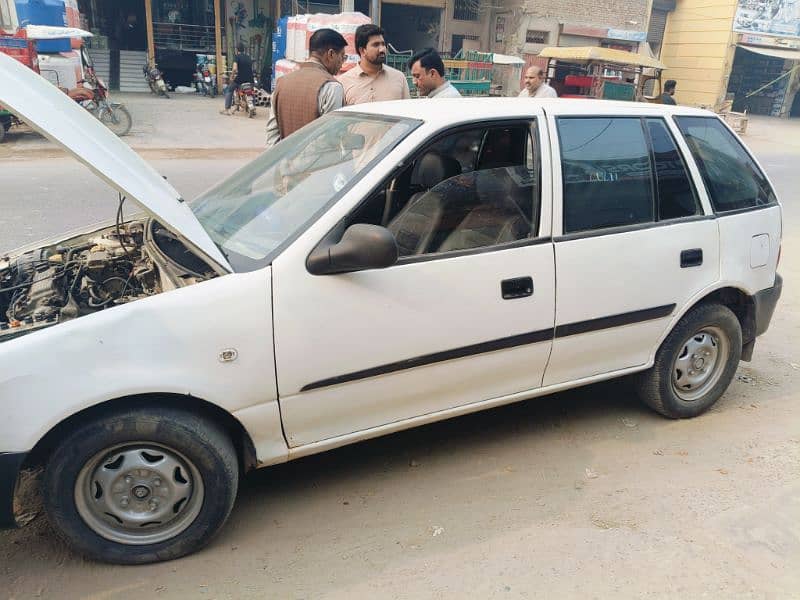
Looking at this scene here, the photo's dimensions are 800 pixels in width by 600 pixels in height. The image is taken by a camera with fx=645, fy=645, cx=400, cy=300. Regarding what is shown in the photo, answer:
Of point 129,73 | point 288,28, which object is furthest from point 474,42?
point 129,73

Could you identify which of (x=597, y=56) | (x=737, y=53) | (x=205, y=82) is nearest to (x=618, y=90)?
(x=597, y=56)

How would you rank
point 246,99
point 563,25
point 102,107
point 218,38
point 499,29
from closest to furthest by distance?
point 102,107, point 246,99, point 218,38, point 563,25, point 499,29

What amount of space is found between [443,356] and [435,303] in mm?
240

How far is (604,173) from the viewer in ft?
10.2

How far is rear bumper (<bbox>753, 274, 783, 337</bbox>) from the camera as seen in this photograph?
366 cm

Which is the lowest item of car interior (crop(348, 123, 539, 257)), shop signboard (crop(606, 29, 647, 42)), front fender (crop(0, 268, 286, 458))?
front fender (crop(0, 268, 286, 458))

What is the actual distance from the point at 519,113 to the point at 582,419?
5.74 feet

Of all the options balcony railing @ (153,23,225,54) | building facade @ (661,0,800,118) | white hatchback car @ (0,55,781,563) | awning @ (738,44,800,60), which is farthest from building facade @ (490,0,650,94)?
white hatchback car @ (0,55,781,563)

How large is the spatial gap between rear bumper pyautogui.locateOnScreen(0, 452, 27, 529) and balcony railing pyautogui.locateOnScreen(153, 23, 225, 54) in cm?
2593

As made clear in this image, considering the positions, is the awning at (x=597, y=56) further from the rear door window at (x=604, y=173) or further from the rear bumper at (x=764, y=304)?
the rear door window at (x=604, y=173)

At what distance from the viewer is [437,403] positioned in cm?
283

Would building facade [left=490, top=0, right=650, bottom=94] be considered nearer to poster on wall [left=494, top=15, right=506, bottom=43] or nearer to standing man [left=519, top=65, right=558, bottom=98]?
poster on wall [left=494, top=15, right=506, bottom=43]

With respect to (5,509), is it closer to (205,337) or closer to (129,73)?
(205,337)

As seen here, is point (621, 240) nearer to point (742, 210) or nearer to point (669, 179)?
point (669, 179)
